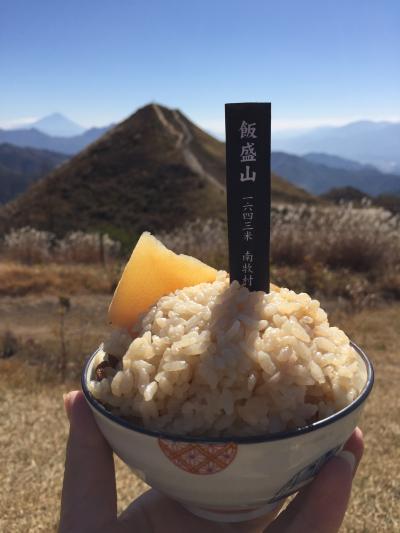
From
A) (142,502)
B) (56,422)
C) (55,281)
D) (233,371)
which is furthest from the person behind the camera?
(55,281)

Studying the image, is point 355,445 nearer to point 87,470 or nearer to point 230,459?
point 230,459

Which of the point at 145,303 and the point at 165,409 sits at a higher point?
the point at 145,303

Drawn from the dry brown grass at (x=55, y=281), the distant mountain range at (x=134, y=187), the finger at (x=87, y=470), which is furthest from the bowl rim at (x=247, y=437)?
the distant mountain range at (x=134, y=187)

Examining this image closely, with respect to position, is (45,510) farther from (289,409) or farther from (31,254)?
(31,254)

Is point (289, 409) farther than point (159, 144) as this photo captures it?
No

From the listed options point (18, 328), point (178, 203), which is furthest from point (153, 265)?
point (178, 203)

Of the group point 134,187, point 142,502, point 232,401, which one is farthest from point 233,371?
point 134,187
